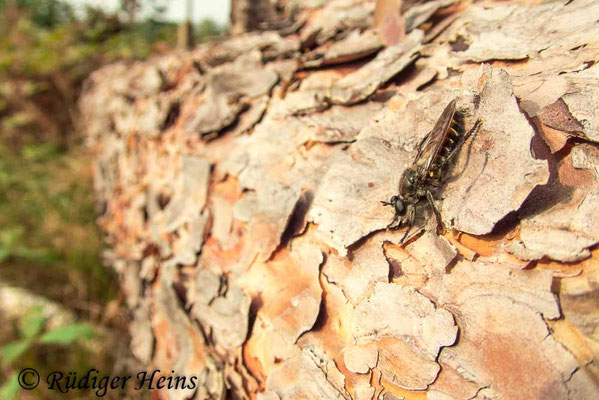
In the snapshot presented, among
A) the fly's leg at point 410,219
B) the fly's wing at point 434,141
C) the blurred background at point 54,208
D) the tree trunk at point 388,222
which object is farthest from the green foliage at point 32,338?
the fly's wing at point 434,141

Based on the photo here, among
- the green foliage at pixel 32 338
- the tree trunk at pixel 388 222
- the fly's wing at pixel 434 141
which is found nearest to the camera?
the tree trunk at pixel 388 222

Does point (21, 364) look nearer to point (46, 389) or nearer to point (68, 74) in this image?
point (46, 389)

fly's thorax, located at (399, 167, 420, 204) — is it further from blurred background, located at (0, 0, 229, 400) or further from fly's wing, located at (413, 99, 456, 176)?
blurred background, located at (0, 0, 229, 400)

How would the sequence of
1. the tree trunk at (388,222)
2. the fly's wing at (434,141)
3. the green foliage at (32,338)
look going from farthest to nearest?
the green foliage at (32,338) < the fly's wing at (434,141) < the tree trunk at (388,222)

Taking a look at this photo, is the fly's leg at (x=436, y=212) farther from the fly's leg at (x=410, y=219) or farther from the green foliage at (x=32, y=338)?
the green foliage at (x=32, y=338)

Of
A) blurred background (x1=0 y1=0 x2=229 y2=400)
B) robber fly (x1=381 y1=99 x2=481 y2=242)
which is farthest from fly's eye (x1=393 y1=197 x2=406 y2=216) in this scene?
blurred background (x1=0 y1=0 x2=229 y2=400)

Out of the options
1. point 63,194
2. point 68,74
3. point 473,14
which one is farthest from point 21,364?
point 68,74
